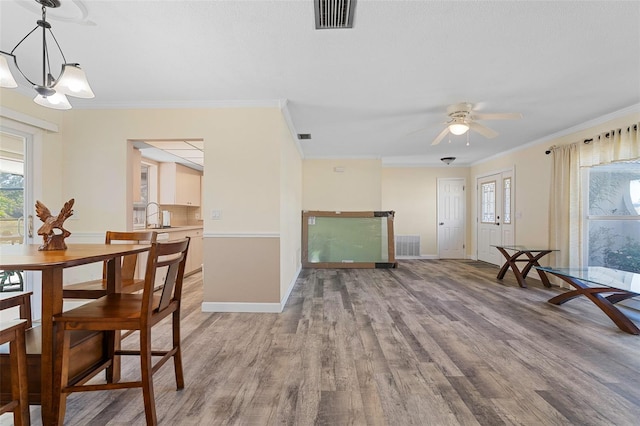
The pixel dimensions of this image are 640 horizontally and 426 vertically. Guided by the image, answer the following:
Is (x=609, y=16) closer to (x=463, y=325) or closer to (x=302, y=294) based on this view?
(x=463, y=325)

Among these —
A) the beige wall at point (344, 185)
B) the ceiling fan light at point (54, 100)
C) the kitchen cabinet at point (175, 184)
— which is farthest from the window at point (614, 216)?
the kitchen cabinet at point (175, 184)

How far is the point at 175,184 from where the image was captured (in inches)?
234

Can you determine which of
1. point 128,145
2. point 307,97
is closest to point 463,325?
point 307,97

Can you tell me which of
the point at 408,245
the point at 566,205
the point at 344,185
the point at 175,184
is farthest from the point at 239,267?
the point at 408,245

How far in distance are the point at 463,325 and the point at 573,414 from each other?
4.45 feet

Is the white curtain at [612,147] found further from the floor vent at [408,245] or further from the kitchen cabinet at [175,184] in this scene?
the kitchen cabinet at [175,184]

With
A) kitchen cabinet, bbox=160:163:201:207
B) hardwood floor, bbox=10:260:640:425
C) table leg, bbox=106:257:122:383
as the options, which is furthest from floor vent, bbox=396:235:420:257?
table leg, bbox=106:257:122:383

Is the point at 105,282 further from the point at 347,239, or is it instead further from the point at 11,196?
the point at 347,239

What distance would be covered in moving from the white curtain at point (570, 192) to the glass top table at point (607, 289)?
824mm

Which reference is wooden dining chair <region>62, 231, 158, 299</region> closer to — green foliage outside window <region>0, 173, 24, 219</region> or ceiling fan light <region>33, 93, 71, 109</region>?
ceiling fan light <region>33, 93, 71, 109</region>

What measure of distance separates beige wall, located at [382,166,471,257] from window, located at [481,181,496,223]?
1.81 feet

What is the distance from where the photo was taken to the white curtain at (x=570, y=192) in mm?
4066

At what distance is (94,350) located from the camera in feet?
5.82

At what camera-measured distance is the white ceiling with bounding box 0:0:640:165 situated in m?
1.95
